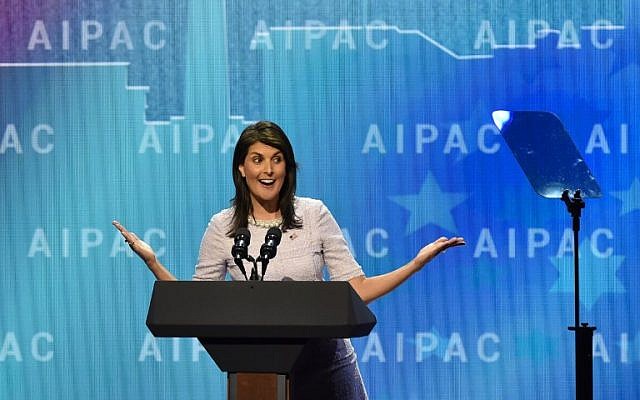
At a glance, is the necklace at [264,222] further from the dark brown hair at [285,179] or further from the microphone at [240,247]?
the microphone at [240,247]

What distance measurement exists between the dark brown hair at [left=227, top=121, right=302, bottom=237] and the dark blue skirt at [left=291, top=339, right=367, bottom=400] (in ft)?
1.26

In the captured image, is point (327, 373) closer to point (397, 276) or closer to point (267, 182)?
point (397, 276)

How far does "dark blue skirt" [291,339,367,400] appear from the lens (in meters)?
2.93

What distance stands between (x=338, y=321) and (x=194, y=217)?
2.83m

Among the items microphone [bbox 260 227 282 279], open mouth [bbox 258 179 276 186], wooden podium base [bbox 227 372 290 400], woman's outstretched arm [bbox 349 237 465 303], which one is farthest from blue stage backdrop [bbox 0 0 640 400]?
wooden podium base [bbox 227 372 290 400]

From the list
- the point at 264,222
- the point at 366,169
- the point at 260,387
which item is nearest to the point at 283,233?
the point at 264,222

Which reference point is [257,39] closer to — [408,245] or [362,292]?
[408,245]

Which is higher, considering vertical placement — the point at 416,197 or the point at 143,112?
the point at 143,112

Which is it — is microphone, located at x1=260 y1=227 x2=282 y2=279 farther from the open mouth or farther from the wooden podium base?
the open mouth

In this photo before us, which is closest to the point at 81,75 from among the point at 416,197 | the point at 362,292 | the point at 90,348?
the point at 90,348

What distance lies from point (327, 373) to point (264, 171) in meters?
0.62

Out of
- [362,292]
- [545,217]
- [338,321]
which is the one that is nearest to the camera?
[338,321]

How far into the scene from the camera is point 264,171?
10.3 feet

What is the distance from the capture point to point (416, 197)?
4.79 metres
